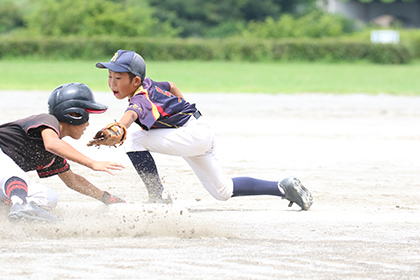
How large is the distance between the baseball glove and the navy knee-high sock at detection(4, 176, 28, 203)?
0.55 m

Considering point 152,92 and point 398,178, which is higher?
point 152,92

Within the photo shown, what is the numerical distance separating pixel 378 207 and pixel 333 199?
456 mm

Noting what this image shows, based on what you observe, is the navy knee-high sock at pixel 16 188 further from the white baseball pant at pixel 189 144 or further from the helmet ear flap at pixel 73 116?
the white baseball pant at pixel 189 144

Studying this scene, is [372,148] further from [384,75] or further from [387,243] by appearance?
[384,75]

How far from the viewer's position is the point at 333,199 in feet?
20.5

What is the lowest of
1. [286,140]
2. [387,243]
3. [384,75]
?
[384,75]

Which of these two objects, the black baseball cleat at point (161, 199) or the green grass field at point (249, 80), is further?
the green grass field at point (249, 80)

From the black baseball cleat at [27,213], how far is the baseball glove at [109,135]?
55 cm

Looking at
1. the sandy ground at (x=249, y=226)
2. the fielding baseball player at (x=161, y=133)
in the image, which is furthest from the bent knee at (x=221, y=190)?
the sandy ground at (x=249, y=226)

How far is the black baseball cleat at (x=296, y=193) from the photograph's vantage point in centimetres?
567

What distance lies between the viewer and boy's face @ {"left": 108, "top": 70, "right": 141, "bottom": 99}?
515 centimetres

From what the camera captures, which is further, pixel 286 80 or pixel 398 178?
pixel 286 80

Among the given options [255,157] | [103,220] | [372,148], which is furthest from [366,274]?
[372,148]

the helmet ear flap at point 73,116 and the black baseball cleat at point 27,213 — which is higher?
the helmet ear flap at point 73,116
